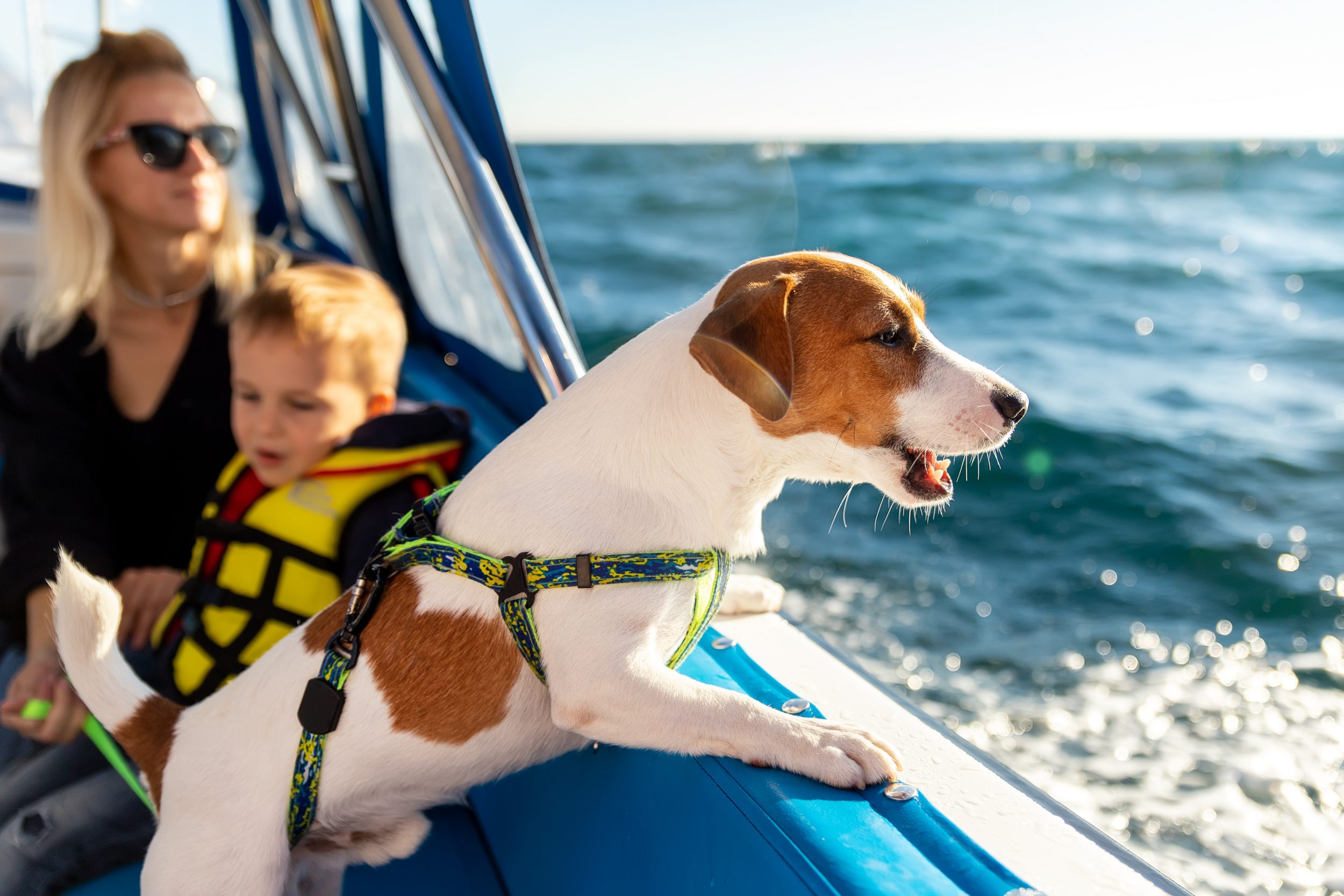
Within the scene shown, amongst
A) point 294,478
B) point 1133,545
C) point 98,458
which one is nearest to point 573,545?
point 294,478

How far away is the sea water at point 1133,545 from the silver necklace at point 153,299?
4.43 feet

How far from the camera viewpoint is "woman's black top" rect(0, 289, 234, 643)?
1920 mm

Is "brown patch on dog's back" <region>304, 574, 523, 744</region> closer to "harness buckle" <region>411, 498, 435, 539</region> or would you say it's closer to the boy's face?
"harness buckle" <region>411, 498, 435, 539</region>

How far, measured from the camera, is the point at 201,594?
5.64ft

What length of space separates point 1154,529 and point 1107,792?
7.50 feet

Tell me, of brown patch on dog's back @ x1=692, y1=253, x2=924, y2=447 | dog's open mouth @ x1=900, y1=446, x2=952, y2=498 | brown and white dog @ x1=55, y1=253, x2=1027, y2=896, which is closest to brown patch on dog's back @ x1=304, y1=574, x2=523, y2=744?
brown and white dog @ x1=55, y1=253, x2=1027, y2=896

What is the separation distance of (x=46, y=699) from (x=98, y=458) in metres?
0.63

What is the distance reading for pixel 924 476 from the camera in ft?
4.09

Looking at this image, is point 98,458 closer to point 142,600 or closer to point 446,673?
point 142,600

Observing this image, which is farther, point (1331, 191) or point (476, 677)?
point (1331, 191)

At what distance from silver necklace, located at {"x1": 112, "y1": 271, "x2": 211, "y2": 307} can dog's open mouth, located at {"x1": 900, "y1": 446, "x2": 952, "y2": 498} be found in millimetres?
1780

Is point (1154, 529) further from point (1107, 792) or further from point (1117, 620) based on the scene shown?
point (1107, 792)

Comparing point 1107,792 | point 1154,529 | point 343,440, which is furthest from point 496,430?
point 1154,529

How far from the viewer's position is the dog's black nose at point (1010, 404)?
1.21 metres
